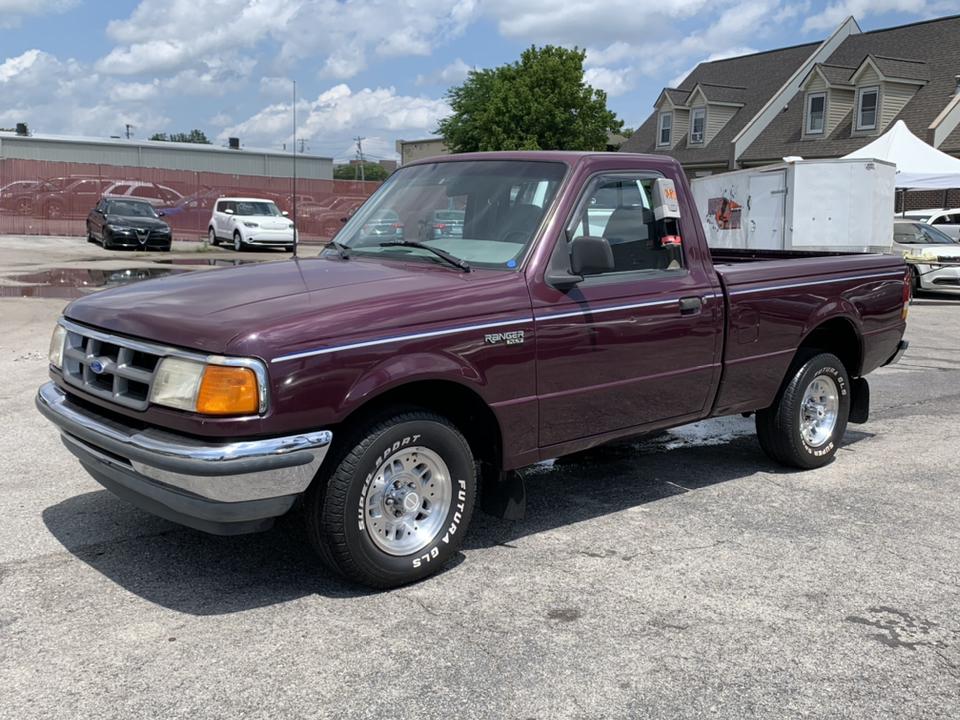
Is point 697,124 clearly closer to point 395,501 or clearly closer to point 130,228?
point 130,228

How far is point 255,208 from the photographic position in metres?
29.3

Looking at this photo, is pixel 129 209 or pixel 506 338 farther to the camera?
pixel 129 209

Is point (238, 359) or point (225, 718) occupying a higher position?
point (238, 359)

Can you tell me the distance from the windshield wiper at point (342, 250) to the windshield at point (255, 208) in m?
24.6

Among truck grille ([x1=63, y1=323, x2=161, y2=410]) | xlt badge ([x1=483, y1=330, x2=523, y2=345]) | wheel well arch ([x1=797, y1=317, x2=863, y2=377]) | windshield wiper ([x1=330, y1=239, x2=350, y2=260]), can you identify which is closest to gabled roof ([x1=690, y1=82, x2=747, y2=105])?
wheel well arch ([x1=797, y1=317, x2=863, y2=377])

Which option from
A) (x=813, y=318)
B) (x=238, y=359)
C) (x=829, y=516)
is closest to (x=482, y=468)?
(x=238, y=359)

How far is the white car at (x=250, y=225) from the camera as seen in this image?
27969 millimetres

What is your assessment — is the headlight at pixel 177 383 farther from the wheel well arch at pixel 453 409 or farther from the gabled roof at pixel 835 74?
the gabled roof at pixel 835 74

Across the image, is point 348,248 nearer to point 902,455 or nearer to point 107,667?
point 107,667

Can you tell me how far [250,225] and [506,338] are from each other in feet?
81.8

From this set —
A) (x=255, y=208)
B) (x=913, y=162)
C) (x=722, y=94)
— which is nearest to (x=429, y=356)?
(x=913, y=162)

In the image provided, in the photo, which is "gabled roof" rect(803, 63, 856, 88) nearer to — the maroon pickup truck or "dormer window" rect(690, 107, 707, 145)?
"dormer window" rect(690, 107, 707, 145)

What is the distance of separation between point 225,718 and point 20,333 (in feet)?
31.8

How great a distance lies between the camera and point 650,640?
375 cm
